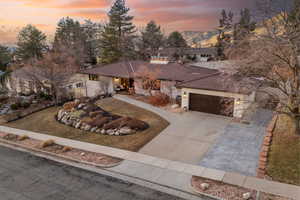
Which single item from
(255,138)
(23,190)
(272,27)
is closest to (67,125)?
(23,190)

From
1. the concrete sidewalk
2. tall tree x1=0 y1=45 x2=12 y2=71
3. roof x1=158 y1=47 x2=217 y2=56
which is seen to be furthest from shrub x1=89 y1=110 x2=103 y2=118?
tall tree x1=0 y1=45 x2=12 y2=71

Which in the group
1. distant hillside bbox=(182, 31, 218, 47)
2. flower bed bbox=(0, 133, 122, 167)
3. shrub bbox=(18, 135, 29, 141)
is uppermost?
distant hillside bbox=(182, 31, 218, 47)

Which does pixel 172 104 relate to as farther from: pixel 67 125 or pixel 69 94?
pixel 69 94

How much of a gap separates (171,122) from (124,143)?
528 centimetres

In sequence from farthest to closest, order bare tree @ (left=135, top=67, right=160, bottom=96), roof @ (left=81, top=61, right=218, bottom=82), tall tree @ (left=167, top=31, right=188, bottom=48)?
tall tree @ (left=167, top=31, right=188, bottom=48)
bare tree @ (left=135, top=67, right=160, bottom=96)
roof @ (left=81, top=61, right=218, bottom=82)

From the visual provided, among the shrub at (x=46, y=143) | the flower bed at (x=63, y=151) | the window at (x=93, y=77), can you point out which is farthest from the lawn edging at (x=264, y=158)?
the window at (x=93, y=77)

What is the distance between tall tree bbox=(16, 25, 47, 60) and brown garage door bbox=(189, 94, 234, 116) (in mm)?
44654

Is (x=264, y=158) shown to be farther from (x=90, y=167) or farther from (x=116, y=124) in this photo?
(x=116, y=124)

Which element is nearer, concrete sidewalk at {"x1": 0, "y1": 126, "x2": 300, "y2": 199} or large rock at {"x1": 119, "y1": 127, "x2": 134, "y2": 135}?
concrete sidewalk at {"x1": 0, "y1": 126, "x2": 300, "y2": 199}

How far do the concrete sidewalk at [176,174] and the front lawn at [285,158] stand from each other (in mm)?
679

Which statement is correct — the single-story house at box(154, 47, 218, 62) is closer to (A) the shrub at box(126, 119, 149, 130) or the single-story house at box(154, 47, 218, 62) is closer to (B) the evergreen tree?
(A) the shrub at box(126, 119, 149, 130)

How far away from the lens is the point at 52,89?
2508 cm

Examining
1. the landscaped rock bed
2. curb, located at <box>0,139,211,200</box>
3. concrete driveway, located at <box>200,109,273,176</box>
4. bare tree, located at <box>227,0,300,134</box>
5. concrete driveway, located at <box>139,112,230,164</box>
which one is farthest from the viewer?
the landscaped rock bed

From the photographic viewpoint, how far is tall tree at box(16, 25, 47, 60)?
50.5 m
